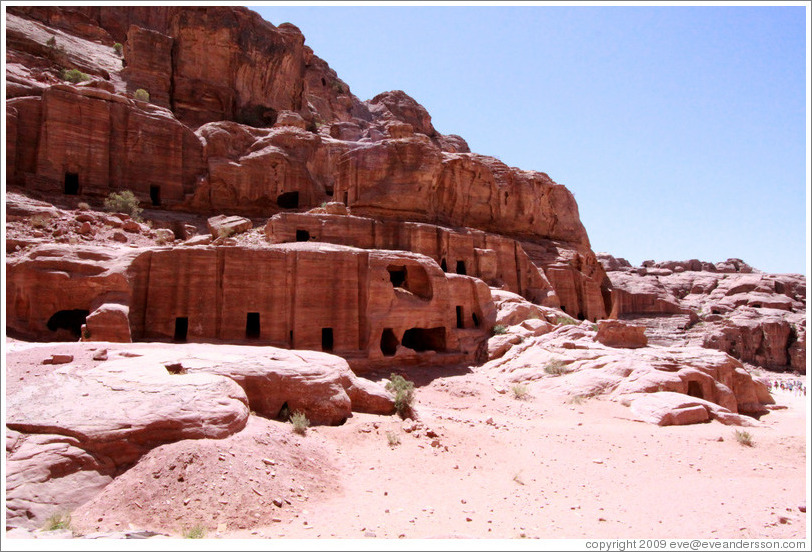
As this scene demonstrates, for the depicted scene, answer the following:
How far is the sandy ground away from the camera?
24.2ft

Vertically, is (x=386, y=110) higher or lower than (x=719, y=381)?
higher

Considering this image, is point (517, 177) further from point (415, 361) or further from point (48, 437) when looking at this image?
point (48, 437)

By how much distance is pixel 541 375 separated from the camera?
20.6m

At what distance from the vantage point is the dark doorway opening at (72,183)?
102 feet

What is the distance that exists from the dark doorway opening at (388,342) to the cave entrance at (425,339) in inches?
39.6

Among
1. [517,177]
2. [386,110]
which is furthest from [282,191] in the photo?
[386,110]

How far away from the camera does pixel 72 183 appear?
3155cm

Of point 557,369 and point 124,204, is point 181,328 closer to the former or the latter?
point 557,369

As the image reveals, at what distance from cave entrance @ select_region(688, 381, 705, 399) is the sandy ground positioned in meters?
3.71

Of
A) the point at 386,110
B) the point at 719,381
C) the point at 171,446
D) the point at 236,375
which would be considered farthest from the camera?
the point at 386,110

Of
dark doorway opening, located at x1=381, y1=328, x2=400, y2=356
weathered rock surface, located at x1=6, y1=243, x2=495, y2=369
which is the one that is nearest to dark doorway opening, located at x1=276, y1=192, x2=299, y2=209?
weathered rock surface, located at x1=6, y1=243, x2=495, y2=369

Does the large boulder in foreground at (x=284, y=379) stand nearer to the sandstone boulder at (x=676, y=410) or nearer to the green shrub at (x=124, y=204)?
the sandstone boulder at (x=676, y=410)

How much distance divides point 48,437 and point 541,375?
17.0 meters

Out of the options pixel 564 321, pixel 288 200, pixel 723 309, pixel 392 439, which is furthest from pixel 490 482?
pixel 723 309
